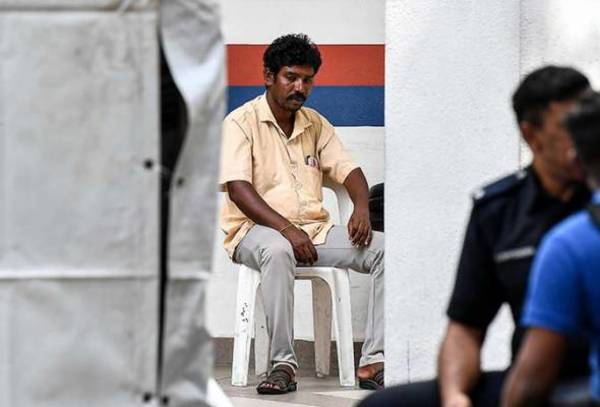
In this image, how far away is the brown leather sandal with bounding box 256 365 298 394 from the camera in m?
6.98

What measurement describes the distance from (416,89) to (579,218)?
107 inches

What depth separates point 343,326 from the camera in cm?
720

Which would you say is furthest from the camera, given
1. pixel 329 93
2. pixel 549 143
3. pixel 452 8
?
pixel 329 93

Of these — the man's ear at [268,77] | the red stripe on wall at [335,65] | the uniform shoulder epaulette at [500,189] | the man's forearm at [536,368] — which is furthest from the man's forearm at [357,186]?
the man's forearm at [536,368]

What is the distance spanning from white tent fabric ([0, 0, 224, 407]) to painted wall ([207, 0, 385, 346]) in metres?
4.26

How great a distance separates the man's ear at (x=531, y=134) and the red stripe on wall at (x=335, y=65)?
14.0 ft

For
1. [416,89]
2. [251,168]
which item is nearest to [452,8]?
[416,89]

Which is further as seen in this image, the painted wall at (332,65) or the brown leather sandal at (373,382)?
the painted wall at (332,65)

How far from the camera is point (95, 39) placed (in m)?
3.66

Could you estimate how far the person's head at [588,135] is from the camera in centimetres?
310

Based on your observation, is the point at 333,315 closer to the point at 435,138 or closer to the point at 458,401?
the point at 435,138

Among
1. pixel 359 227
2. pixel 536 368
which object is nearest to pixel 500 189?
pixel 536 368

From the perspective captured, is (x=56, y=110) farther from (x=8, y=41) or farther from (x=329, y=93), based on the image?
(x=329, y=93)

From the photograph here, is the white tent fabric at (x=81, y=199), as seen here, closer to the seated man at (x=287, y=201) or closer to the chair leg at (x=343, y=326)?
the seated man at (x=287, y=201)
